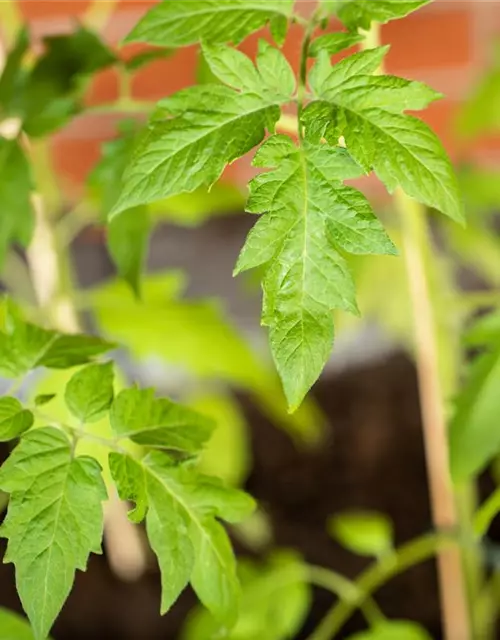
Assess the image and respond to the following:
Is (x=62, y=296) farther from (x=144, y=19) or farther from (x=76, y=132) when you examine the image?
(x=76, y=132)

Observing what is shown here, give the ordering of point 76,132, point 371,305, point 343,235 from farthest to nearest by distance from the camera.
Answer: point 76,132
point 371,305
point 343,235

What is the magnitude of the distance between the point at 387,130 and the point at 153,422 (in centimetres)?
16

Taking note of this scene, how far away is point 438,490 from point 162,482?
0.34 m

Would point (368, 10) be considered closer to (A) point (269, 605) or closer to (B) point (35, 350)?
(B) point (35, 350)

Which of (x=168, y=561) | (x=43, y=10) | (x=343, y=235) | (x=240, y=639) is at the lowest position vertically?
(x=240, y=639)

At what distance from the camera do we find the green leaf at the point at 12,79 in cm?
52

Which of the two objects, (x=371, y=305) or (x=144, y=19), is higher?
(x=144, y=19)

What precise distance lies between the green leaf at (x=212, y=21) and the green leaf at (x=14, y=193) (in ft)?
0.46

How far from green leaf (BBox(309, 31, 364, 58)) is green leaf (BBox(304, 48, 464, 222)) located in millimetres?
18

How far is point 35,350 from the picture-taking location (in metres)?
0.41

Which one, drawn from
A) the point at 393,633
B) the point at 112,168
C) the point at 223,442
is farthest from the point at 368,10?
the point at 223,442

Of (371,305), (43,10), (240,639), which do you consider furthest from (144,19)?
(43,10)

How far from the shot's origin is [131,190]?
334mm

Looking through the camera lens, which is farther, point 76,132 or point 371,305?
point 76,132
